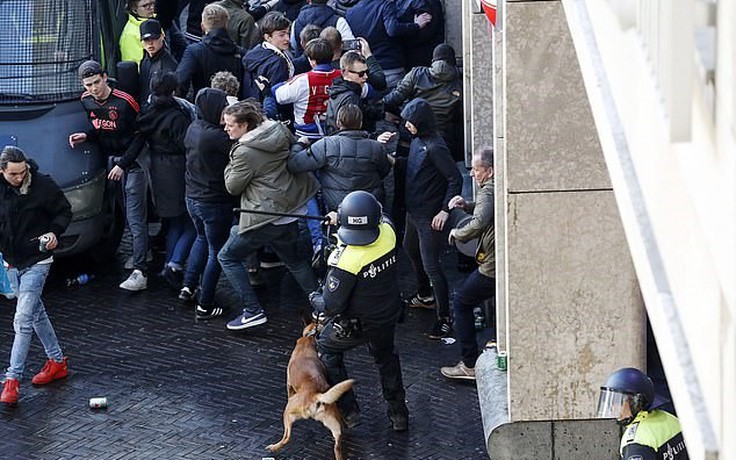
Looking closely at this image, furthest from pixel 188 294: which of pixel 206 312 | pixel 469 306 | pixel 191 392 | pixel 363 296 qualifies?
pixel 363 296

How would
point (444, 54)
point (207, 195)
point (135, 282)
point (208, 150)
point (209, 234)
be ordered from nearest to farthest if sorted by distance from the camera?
point (208, 150) < point (207, 195) < point (209, 234) < point (135, 282) < point (444, 54)

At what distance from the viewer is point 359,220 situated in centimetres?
858

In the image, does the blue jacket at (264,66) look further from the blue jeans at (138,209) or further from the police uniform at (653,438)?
the police uniform at (653,438)

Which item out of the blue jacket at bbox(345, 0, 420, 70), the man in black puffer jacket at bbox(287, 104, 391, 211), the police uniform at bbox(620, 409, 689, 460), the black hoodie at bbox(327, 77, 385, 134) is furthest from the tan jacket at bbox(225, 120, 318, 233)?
the police uniform at bbox(620, 409, 689, 460)

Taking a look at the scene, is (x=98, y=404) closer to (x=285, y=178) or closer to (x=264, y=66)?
(x=285, y=178)

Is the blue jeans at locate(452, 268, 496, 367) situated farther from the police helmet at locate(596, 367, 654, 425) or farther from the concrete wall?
the police helmet at locate(596, 367, 654, 425)

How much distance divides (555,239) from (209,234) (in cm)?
362

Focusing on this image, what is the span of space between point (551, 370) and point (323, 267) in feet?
11.2

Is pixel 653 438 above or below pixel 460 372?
above

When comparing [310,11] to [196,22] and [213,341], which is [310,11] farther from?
[213,341]

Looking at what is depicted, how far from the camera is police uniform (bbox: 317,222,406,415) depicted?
8719mm

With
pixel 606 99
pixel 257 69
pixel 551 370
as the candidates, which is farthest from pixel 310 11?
pixel 606 99

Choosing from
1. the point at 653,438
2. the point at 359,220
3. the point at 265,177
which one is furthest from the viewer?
the point at 265,177

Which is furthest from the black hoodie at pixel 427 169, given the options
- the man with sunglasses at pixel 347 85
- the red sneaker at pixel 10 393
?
the red sneaker at pixel 10 393
